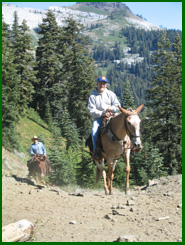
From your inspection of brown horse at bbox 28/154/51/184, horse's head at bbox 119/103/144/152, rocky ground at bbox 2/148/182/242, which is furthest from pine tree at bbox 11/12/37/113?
horse's head at bbox 119/103/144/152

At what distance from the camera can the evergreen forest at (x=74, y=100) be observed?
24875 mm

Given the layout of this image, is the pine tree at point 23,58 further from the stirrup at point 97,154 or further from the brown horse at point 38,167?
the stirrup at point 97,154

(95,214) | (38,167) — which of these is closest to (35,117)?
(38,167)

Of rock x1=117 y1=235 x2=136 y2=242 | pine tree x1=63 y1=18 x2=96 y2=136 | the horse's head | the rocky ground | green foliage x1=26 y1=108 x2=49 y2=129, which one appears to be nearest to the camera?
rock x1=117 y1=235 x2=136 y2=242

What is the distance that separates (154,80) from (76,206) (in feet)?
110

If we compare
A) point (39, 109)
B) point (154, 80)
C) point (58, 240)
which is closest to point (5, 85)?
point (154, 80)

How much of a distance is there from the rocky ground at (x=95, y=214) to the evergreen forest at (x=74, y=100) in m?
11.8

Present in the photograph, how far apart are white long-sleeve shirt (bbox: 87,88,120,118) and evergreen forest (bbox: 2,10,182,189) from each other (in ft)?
37.1

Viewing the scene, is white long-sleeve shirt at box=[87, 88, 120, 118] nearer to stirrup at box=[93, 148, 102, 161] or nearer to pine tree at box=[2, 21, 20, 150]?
stirrup at box=[93, 148, 102, 161]

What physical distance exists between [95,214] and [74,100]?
4425 centimetres

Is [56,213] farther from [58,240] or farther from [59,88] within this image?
[59,88]

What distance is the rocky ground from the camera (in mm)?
7176

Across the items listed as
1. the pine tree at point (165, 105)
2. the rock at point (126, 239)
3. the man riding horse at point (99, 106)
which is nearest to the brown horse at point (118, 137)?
the man riding horse at point (99, 106)

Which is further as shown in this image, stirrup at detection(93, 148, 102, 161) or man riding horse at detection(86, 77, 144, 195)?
stirrup at detection(93, 148, 102, 161)
